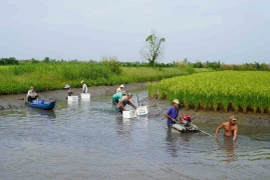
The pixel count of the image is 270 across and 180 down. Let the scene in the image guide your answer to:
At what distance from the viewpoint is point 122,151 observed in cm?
1154

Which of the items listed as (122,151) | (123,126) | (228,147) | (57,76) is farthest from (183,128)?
(57,76)

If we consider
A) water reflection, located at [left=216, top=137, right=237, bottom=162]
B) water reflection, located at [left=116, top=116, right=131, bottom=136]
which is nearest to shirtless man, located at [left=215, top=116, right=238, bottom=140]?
water reflection, located at [left=216, top=137, right=237, bottom=162]

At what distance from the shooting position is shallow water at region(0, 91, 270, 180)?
938 cm

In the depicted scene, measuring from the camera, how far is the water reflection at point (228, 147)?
10.9 m

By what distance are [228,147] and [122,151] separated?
3544 mm

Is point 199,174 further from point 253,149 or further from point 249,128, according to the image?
point 249,128

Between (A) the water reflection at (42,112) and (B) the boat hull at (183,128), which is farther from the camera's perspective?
(A) the water reflection at (42,112)

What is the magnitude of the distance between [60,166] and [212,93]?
946 cm

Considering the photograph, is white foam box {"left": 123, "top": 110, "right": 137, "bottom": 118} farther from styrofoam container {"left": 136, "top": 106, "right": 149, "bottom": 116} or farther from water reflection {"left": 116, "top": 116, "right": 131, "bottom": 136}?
styrofoam container {"left": 136, "top": 106, "right": 149, "bottom": 116}

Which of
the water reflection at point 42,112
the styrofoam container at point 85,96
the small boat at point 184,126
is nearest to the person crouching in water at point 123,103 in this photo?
the water reflection at point 42,112

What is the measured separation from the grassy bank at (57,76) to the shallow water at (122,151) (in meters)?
10.3

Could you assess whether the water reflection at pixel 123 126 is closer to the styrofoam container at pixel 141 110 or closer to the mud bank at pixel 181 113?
the styrofoam container at pixel 141 110

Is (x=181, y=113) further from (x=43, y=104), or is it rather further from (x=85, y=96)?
(x=85, y=96)

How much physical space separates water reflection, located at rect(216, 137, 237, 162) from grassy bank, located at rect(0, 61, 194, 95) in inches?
663
